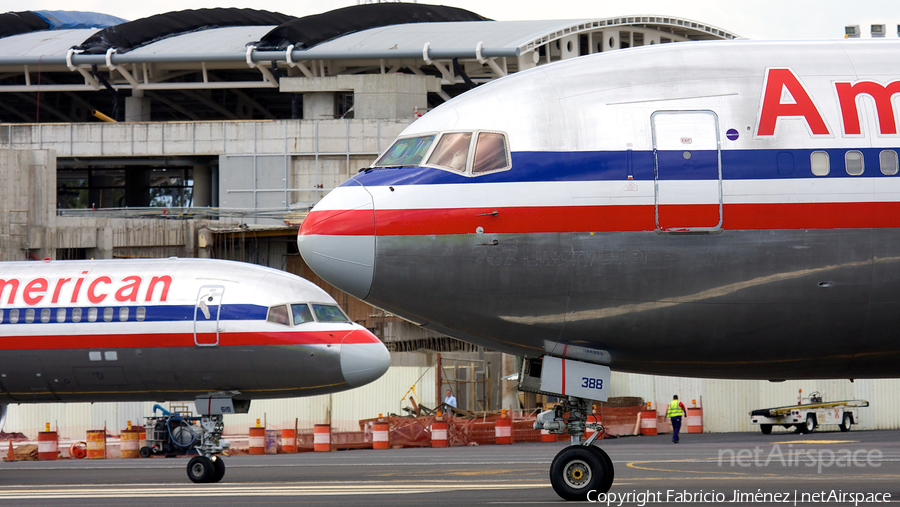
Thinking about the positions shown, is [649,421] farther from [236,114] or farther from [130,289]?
[236,114]

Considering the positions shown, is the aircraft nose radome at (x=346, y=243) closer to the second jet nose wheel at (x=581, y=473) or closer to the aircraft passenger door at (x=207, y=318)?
the second jet nose wheel at (x=581, y=473)

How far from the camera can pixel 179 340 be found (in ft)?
74.4

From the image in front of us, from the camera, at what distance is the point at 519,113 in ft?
40.6

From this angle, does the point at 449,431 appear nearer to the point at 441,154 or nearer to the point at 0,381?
the point at 0,381

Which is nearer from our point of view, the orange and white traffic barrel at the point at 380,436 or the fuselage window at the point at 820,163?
the fuselage window at the point at 820,163

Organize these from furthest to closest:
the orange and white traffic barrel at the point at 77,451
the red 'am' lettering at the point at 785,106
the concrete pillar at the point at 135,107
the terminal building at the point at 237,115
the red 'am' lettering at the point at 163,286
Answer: the concrete pillar at the point at 135,107
the terminal building at the point at 237,115
the orange and white traffic barrel at the point at 77,451
the red 'am' lettering at the point at 163,286
the red 'am' lettering at the point at 785,106

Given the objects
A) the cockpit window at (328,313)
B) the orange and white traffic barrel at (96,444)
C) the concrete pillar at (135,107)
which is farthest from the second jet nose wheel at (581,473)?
the concrete pillar at (135,107)

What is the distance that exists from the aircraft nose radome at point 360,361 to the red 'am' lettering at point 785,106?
13.2m

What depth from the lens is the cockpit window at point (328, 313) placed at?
2367 centimetres

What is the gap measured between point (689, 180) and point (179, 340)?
1438 cm

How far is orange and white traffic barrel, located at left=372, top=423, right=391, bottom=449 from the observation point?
117ft

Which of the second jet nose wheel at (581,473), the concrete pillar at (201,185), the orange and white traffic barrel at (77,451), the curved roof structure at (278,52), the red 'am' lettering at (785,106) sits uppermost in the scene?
the curved roof structure at (278,52)

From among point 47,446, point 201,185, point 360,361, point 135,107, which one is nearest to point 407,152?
point 360,361

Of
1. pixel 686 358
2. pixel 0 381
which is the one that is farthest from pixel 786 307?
pixel 0 381
